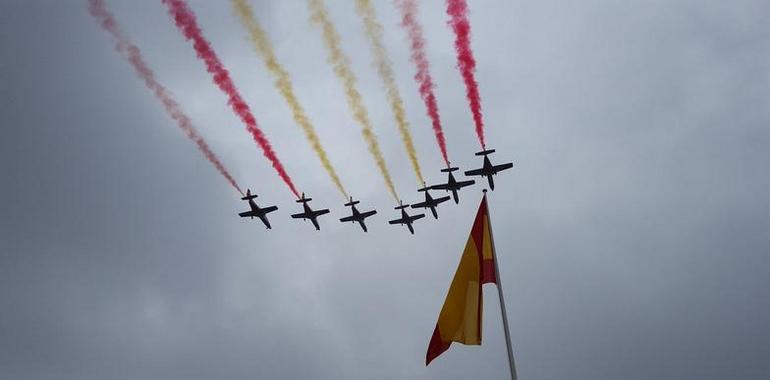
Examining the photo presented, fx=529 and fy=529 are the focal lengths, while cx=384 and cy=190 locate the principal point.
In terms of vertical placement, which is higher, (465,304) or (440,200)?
(440,200)

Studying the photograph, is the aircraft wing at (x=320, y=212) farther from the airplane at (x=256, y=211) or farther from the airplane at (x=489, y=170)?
the airplane at (x=489, y=170)

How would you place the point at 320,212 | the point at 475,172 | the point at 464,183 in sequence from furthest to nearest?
the point at 320,212 → the point at 464,183 → the point at 475,172

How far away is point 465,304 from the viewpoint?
52.0ft

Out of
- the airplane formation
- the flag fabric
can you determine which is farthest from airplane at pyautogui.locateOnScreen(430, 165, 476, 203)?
the flag fabric

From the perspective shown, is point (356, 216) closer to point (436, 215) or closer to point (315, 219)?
point (315, 219)

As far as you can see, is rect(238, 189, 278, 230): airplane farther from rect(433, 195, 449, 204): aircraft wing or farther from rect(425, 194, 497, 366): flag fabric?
rect(425, 194, 497, 366): flag fabric

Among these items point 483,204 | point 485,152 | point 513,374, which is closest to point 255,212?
point 485,152

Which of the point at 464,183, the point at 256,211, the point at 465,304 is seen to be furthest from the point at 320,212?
the point at 465,304

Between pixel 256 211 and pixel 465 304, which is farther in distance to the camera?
pixel 256 211

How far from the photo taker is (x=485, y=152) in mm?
49438

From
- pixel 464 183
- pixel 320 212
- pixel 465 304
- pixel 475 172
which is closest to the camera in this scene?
pixel 465 304

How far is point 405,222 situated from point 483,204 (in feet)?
147

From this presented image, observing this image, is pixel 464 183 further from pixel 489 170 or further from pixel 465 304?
pixel 465 304

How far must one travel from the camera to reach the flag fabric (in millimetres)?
15695
